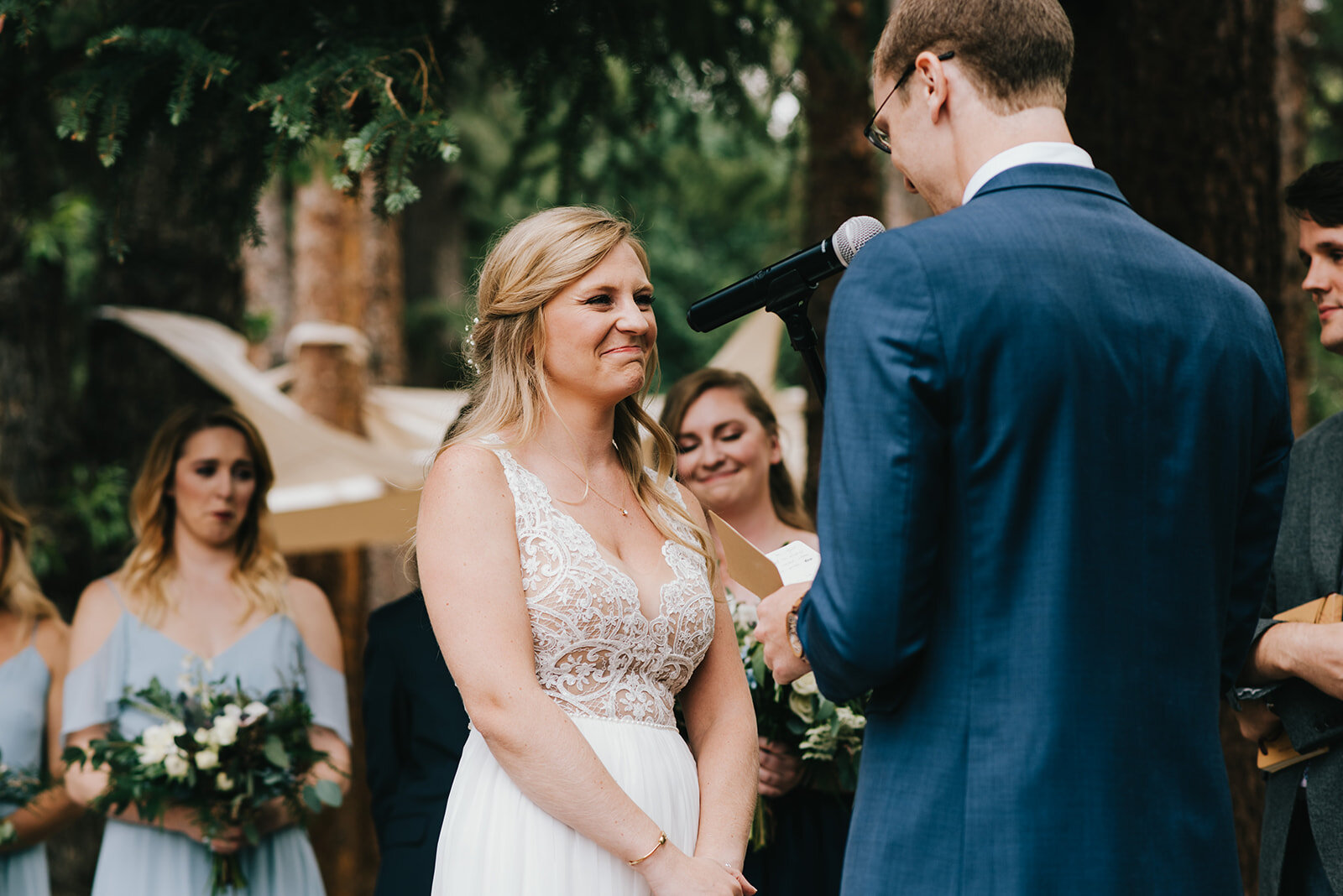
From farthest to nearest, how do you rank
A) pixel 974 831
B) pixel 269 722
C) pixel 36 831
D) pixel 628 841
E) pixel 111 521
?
pixel 111 521 < pixel 36 831 < pixel 269 722 < pixel 628 841 < pixel 974 831

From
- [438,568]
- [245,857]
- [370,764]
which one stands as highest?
[438,568]

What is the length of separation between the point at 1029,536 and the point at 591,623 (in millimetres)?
990

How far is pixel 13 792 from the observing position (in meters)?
4.00

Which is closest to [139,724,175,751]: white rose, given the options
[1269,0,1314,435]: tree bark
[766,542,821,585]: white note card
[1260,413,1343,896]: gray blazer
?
[766,542,821,585]: white note card

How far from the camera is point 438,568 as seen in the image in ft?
7.95

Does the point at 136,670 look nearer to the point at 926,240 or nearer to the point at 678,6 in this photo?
the point at 678,6

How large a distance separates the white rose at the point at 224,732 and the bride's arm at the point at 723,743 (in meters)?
1.55

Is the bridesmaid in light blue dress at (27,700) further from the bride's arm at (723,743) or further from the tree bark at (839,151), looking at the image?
the tree bark at (839,151)

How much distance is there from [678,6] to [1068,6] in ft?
4.51

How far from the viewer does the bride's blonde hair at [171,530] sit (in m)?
4.20

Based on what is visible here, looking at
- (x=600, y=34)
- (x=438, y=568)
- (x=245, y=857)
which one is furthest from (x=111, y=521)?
(x=438, y=568)

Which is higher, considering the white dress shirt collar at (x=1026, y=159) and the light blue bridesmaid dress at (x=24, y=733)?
the white dress shirt collar at (x=1026, y=159)

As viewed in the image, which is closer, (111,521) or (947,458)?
(947,458)

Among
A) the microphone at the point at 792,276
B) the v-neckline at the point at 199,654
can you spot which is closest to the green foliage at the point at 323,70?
the microphone at the point at 792,276
